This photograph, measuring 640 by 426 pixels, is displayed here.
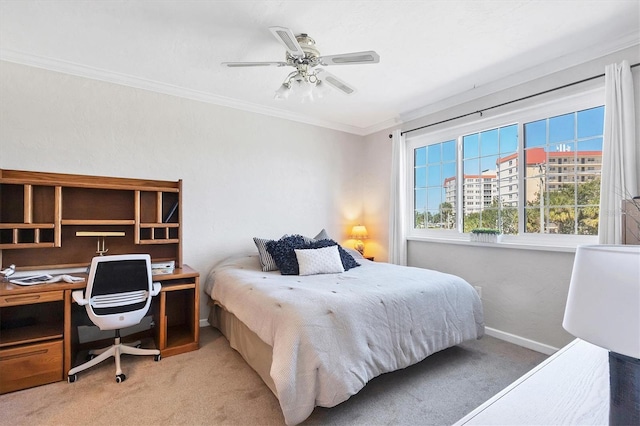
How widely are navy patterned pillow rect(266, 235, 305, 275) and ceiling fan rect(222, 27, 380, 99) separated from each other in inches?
58.9

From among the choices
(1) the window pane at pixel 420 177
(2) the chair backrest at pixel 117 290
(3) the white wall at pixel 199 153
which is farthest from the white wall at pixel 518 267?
(2) the chair backrest at pixel 117 290

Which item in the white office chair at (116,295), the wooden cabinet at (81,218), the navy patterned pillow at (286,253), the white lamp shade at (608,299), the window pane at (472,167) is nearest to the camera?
the white lamp shade at (608,299)

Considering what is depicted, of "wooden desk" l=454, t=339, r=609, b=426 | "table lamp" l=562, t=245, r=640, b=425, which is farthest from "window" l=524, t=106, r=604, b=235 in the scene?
"table lamp" l=562, t=245, r=640, b=425

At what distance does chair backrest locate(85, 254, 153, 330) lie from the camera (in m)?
2.23

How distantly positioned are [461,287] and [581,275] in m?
2.16

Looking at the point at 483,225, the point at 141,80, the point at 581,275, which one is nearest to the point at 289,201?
the point at 141,80

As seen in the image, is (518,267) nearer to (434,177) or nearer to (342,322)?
(434,177)

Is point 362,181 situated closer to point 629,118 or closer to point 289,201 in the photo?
point 289,201

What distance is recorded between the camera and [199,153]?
11.4 feet

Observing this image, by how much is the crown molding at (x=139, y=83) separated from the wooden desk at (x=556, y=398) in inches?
144

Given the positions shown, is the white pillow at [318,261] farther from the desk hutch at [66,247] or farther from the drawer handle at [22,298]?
the drawer handle at [22,298]

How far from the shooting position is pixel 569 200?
9.06 ft

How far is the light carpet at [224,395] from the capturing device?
1836 mm

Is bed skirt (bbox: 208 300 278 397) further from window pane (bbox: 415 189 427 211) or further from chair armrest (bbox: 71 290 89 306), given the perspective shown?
window pane (bbox: 415 189 427 211)
